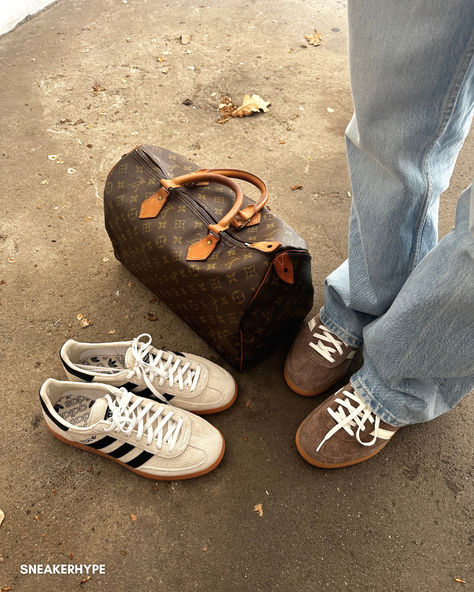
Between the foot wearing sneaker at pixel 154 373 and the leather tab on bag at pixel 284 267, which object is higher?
the leather tab on bag at pixel 284 267

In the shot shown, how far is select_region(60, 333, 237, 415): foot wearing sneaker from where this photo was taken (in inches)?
44.6

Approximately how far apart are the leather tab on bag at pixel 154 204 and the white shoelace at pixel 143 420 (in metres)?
0.45

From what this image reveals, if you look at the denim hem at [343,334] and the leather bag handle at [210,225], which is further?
the denim hem at [343,334]

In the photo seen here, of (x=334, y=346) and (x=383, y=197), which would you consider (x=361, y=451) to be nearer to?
(x=334, y=346)

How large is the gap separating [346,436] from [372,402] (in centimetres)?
10

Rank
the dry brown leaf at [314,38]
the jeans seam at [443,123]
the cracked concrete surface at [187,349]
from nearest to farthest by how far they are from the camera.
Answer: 1. the jeans seam at [443,123]
2. the cracked concrete surface at [187,349]
3. the dry brown leaf at [314,38]

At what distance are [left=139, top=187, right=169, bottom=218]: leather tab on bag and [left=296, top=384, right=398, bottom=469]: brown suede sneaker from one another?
2.18ft

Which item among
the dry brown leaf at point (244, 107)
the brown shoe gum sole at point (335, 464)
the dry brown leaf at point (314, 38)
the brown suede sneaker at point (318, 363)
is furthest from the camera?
the dry brown leaf at point (314, 38)

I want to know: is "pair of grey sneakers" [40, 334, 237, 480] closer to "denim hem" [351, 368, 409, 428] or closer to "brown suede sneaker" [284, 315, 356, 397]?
"brown suede sneaker" [284, 315, 356, 397]

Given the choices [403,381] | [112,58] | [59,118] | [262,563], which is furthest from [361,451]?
[112,58]

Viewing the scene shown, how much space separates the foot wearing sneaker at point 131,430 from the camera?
1052mm

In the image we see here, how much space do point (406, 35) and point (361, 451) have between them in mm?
868

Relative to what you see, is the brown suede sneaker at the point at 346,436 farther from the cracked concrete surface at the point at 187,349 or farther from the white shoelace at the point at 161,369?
the white shoelace at the point at 161,369

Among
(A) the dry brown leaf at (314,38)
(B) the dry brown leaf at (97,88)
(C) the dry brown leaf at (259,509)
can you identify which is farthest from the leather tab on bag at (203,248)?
(A) the dry brown leaf at (314,38)
